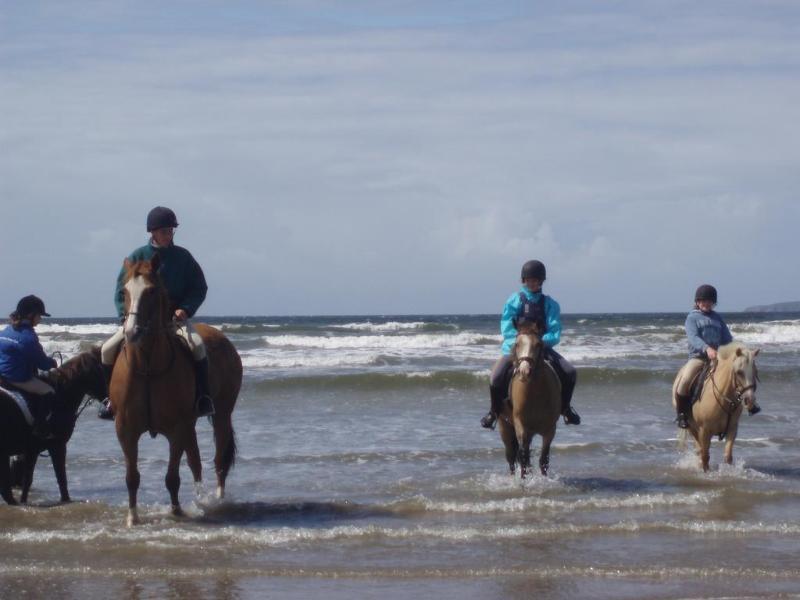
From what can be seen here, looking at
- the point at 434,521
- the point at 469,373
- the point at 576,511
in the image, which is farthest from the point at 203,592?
the point at 469,373

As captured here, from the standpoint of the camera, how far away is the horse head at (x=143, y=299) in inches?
316

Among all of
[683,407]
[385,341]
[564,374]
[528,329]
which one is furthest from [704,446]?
[385,341]

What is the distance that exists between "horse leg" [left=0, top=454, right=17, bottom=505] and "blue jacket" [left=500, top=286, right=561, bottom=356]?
15.1 ft

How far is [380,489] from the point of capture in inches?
421

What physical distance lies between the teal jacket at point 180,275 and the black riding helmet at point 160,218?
199 mm

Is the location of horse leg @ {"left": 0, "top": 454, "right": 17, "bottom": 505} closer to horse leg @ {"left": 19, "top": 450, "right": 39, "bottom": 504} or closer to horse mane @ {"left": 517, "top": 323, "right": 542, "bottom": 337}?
horse leg @ {"left": 19, "top": 450, "right": 39, "bottom": 504}

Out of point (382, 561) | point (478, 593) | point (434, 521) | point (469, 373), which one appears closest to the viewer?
point (478, 593)

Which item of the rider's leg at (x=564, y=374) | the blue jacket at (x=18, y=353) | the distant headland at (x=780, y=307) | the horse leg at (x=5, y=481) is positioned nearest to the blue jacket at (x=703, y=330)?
the rider's leg at (x=564, y=374)

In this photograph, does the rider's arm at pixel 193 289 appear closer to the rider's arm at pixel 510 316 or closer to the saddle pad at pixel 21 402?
the saddle pad at pixel 21 402

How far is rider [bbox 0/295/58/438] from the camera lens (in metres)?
9.99

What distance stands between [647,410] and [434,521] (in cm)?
972

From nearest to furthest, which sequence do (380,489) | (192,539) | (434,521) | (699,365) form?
(192,539)
(434,521)
(380,489)
(699,365)

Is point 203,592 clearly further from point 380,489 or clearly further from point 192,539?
point 380,489

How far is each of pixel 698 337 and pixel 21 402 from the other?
22.1 feet
